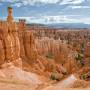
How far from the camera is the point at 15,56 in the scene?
34188mm

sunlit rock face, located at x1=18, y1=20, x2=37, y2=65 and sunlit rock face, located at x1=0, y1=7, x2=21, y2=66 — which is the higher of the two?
sunlit rock face, located at x1=0, y1=7, x2=21, y2=66

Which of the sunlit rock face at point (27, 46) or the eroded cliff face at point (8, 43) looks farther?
the sunlit rock face at point (27, 46)

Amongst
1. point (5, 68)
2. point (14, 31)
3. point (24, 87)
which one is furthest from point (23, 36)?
point (24, 87)

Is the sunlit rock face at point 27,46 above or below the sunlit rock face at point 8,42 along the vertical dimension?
below

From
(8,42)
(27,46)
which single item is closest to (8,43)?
(8,42)

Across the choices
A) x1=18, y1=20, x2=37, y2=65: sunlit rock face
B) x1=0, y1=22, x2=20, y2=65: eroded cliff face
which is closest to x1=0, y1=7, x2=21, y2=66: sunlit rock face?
x1=0, y1=22, x2=20, y2=65: eroded cliff face

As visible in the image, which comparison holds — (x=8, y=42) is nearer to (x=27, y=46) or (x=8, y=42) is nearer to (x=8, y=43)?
(x=8, y=43)

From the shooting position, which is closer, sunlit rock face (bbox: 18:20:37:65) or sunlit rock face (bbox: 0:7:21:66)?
sunlit rock face (bbox: 0:7:21:66)

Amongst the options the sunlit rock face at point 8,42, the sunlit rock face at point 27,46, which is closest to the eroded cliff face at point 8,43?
the sunlit rock face at point 8,42

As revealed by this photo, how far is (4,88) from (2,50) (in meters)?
21.6

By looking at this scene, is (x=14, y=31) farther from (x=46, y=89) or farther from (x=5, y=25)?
(x=46, y=89)

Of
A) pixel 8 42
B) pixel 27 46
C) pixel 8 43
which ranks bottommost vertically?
pixel 27 46

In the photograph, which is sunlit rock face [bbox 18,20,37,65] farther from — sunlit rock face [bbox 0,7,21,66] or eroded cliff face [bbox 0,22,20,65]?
Answer: eroded cliff face [bbox 0,22,20,65]

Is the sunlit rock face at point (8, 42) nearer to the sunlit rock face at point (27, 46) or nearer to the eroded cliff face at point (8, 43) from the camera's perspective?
the eroded cliff face at point (8, 43)
